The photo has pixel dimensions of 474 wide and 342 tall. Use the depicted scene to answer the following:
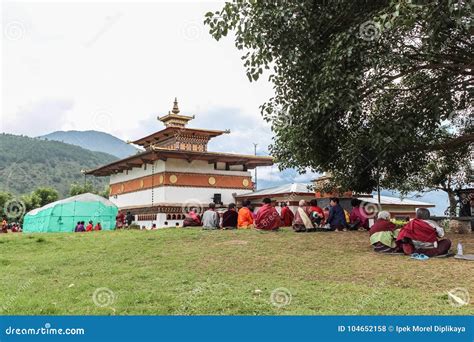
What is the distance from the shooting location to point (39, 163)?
310 ft

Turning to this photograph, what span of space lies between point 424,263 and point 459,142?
666 cm

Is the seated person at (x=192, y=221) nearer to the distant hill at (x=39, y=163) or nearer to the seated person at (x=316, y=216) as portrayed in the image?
the seated person at (x=316, y=216)

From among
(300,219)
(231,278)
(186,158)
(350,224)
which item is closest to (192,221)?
(300,219)

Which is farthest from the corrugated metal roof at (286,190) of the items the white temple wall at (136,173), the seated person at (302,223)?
the seated person at (302,223)

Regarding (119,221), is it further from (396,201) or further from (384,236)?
(384,236)

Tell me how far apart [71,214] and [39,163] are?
234ft

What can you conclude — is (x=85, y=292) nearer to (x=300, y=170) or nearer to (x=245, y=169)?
(x=300, y=170)

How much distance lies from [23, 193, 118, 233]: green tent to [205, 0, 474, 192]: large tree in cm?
1905

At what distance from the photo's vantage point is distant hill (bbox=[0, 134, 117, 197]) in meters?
83.6

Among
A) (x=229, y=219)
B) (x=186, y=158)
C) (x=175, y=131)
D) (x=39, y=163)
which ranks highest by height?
(x=39, y=163)

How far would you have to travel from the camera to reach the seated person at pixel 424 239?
31.5ft

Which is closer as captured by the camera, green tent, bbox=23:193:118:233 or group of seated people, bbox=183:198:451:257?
group of seated people, bbox=183:198:451:257

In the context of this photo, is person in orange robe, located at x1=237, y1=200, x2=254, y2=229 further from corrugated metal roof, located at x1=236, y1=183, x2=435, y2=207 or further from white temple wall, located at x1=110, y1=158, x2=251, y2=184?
white temple wall, located at x1=110, y1=158, x2=251, y2=184

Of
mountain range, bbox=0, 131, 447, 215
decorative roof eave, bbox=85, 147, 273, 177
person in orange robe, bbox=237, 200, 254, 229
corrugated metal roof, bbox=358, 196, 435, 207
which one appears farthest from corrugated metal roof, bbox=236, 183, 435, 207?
mountain range, bbox=0, 131, 447, 215
